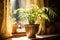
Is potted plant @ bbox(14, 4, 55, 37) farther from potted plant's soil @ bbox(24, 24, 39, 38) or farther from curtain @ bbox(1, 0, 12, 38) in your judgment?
curtain @ bbox(1, 0, 12, 38)

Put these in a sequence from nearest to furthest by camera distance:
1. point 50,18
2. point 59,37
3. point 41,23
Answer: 1. point 59,37
2. point 41,23
3. point 50,18

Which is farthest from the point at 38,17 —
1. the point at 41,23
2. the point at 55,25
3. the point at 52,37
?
the point at 55,25

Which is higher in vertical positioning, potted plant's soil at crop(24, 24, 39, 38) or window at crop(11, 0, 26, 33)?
window at crop(11, 0, 26, 33)

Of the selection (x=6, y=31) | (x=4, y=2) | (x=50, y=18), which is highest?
(x=4, y=2)

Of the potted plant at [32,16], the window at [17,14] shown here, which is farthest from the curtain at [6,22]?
the window at [17,14]

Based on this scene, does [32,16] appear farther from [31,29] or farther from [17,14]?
[17,14]

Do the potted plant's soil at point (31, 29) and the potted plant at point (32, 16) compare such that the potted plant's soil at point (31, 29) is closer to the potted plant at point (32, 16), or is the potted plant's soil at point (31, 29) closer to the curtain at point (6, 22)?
the potted plant at point (32, 16)

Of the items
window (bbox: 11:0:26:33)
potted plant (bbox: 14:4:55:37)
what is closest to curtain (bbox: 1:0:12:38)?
potted plant (bbox: 14:4:55:37)

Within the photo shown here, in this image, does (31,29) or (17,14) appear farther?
(17,14)

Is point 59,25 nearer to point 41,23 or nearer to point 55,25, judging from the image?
point 55,25

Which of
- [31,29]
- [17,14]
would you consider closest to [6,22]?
[31,29]

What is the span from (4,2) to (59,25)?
1.39 metres

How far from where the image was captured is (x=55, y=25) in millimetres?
3002

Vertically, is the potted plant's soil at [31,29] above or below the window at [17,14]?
below
